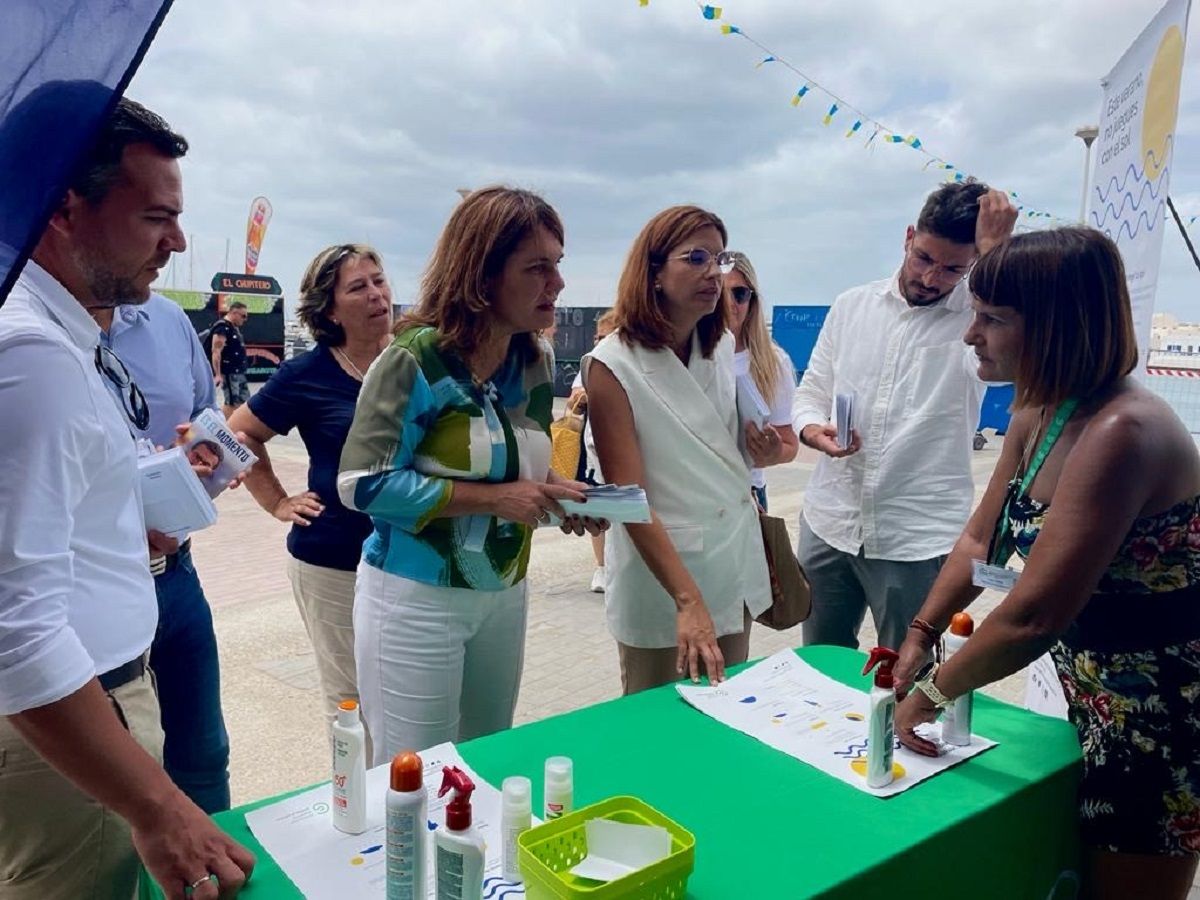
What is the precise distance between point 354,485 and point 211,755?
0.84 metres

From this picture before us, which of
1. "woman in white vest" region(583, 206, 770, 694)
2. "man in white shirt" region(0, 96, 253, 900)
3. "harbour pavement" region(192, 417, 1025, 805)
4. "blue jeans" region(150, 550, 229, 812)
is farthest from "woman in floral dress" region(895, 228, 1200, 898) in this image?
"harbour pavement" region(192, 417, 1025, 805)

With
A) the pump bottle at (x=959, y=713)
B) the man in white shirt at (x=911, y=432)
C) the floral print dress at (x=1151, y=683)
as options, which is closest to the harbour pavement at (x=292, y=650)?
the man in white shirt at (x=911, y=432)

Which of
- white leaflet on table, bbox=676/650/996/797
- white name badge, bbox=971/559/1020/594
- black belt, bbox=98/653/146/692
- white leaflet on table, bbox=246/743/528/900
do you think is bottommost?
white leaflet on table, bbox=246/743/528/900

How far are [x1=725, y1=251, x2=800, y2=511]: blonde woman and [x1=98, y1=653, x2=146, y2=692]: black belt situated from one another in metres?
1.48

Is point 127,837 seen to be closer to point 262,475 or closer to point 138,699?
point 138,699

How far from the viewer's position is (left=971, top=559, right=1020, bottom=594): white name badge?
1.57 m

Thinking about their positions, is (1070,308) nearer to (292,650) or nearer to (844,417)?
(844,417)

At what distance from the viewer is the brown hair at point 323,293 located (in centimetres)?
270

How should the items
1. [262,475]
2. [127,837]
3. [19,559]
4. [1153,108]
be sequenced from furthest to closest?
1. [262,475]
2. [1153,108]
3. [127,837]
4. [19,559]

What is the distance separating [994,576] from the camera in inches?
63.0

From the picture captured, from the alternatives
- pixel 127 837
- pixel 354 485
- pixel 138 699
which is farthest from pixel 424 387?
pixel 127 837

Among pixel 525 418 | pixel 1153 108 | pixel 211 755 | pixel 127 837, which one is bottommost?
pixel 211 755

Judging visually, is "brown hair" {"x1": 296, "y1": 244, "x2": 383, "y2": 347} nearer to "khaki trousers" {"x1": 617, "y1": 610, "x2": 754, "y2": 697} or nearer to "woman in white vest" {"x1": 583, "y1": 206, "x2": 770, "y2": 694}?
"woman in white vest" {"x1": 583, "y1": 206, "x2": 770, "y2": 694}

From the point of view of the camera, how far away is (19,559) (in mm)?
922
